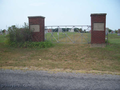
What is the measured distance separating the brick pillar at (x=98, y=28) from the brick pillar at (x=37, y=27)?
5678 mm

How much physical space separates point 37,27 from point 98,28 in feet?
22.2

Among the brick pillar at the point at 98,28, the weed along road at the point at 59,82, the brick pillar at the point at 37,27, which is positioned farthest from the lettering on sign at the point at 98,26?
the weed along road at the point at 59,82

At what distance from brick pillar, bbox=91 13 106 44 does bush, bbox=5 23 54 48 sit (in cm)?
479

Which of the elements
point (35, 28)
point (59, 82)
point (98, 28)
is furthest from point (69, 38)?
point (59, 82)

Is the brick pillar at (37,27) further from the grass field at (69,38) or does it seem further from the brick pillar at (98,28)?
the brick pillar at (98,28)

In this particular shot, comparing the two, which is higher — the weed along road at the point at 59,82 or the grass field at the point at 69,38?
the grass field at the point at 69,38

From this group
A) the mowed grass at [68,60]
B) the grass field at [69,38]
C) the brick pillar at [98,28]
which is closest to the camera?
the mowed grass at [68,60]

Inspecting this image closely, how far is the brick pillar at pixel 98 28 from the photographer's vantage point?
13141 millimetres

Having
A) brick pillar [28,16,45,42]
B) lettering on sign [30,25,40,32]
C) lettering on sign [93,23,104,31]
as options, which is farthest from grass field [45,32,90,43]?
lettering on sign [93,23,104,31]

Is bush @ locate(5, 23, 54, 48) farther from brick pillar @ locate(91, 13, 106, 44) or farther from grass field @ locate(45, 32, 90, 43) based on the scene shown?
brick pillar @ locate(91, 13, 106, 44)

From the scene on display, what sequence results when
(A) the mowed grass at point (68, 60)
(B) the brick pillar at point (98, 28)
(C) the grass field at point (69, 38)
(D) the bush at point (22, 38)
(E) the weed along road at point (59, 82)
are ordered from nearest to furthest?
(E) the weed along road at point (59, 82)
(A) the mowed grass at point (68, 60)
(B) the brick pillar at point (98, 28)
(D) the bush at point (22, 38)
(C) the grass field at point (69, 38)

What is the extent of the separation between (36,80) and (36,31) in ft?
33.6

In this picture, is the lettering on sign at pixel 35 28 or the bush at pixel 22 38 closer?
the bush at pixel 22 38

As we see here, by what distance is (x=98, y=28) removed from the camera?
43.6 ft
